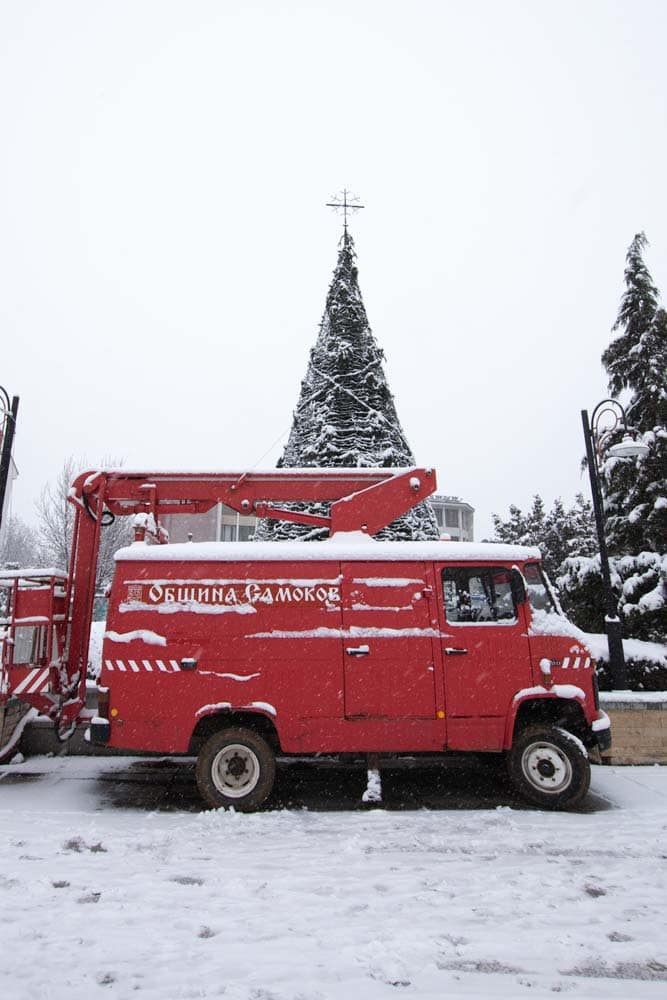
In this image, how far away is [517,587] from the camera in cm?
679

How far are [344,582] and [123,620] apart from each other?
2431 mm

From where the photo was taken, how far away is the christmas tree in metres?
13.1

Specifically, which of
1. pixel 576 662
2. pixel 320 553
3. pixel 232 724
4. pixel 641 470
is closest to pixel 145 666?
pixel 232 724

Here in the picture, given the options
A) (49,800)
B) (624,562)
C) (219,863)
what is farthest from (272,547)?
(624,562)

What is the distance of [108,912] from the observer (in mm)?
3838

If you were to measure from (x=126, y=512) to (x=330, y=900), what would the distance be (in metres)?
5.52

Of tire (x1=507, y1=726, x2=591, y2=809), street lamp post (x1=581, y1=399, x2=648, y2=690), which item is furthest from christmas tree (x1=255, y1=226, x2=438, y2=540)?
tire (x1=507, y1=726, x2=591, y2=809)

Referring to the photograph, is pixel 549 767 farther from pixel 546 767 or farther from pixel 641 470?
pixel 641 470

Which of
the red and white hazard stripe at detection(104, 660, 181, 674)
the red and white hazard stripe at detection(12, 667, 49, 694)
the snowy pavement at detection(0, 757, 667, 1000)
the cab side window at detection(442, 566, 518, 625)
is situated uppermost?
the cab side window at detection(442, 566, 518, 625)

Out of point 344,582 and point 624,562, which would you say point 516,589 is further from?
point 624,562

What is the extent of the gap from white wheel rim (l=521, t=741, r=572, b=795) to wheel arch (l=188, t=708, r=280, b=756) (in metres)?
2.67

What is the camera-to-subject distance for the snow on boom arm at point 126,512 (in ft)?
23.9

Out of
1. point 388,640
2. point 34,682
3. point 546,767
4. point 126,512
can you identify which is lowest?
point 546,767

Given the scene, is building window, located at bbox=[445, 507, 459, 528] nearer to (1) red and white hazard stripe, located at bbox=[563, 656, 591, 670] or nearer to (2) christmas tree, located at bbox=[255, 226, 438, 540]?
(2) christmas tree, located at bbox=[255, 226, 438, 540]
